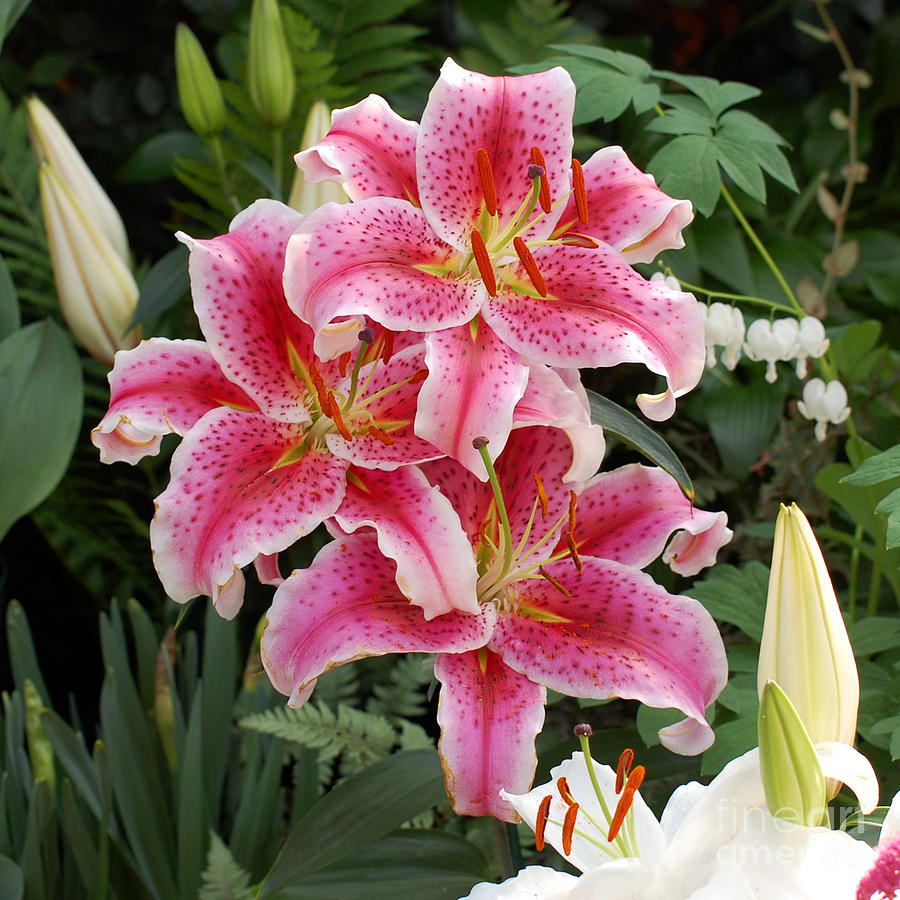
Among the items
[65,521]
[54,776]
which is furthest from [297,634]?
[65,521]

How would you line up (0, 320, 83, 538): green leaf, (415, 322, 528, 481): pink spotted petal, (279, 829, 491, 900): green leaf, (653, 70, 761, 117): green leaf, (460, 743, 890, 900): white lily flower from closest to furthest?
(460, 743, 890, 900): white lily flower, (415, 322, 528, 481): pink spotted petal, (279, 829, 491, 900): green leaf, (653, 70, 761, 117): green leaf, (0, 320, 83, 538): green leaf

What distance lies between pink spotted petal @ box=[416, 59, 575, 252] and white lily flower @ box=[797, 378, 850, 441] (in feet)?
0.92

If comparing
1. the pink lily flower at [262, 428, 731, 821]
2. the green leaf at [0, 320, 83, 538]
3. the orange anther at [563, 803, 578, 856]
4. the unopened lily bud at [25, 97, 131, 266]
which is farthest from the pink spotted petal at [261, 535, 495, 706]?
the unopened lily bud at [25, 97, 131, 266]

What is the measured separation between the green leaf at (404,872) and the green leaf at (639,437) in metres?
0.23

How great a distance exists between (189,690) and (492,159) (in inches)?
21.4

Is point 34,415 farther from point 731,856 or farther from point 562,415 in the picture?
point 731,856

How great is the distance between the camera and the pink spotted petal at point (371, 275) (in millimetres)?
404

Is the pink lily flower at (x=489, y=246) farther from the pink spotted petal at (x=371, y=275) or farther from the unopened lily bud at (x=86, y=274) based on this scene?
the unopened lily bud at (x=86, y=274)

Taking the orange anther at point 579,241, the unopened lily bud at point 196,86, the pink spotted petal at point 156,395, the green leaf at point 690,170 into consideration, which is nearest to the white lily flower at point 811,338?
the green leaf at point 690,170

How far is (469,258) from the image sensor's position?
0.46 meters

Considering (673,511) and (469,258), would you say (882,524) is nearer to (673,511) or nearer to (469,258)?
(673,511)

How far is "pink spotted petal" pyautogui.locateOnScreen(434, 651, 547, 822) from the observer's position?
0.42m

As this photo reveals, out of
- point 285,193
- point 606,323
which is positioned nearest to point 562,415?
point 606,323

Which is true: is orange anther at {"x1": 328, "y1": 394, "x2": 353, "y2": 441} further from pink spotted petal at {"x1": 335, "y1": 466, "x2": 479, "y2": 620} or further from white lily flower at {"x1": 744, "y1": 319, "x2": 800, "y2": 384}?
white lily flower at {"x1": 744, "y1": 319, "x2": 800, "y2": 384}
